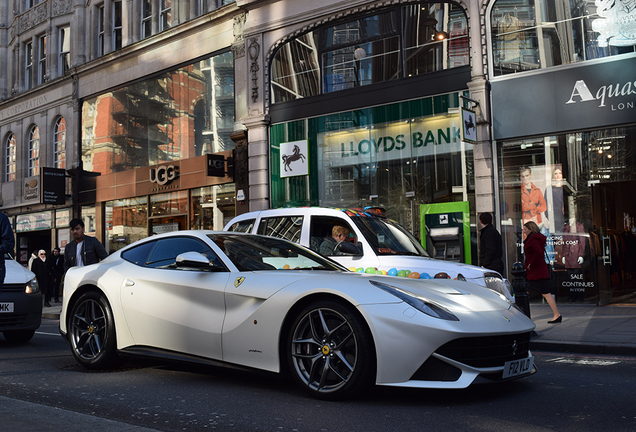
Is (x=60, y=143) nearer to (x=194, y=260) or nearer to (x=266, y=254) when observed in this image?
(x=266, y=254)

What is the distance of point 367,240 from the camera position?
301 inches

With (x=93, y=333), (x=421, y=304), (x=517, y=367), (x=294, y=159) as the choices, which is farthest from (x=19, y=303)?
(x=294, y=159)

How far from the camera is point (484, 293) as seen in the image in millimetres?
4879

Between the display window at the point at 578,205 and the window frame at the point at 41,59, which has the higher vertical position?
the window frame at the point at 41,59

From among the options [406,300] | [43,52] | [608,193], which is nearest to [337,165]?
[608,193]

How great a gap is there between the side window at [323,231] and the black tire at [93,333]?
116 inches

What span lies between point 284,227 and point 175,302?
3.34 metres

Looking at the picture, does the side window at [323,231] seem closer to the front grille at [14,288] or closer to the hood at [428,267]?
the hood at [428,267]

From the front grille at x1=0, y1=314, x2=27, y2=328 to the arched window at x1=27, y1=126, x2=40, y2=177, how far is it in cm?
2212

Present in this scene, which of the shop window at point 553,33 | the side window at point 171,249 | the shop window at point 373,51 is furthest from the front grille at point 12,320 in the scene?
the shop window at point 553,33

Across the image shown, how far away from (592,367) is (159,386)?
13.7 feet

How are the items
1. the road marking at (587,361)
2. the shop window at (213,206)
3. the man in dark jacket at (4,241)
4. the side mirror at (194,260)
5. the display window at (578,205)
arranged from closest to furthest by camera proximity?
1. the side mirror at (194,260)
2. the road marking at (587,361)
3. the man in dark jacket at (4,241)
4. the display window at (578,205)
5. the shop window at (213,206)

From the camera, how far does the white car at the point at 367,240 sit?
23.7 ft

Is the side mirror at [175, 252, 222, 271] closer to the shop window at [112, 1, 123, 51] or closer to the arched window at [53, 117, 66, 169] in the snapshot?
the shop window at [112, 1, 123, 51]
